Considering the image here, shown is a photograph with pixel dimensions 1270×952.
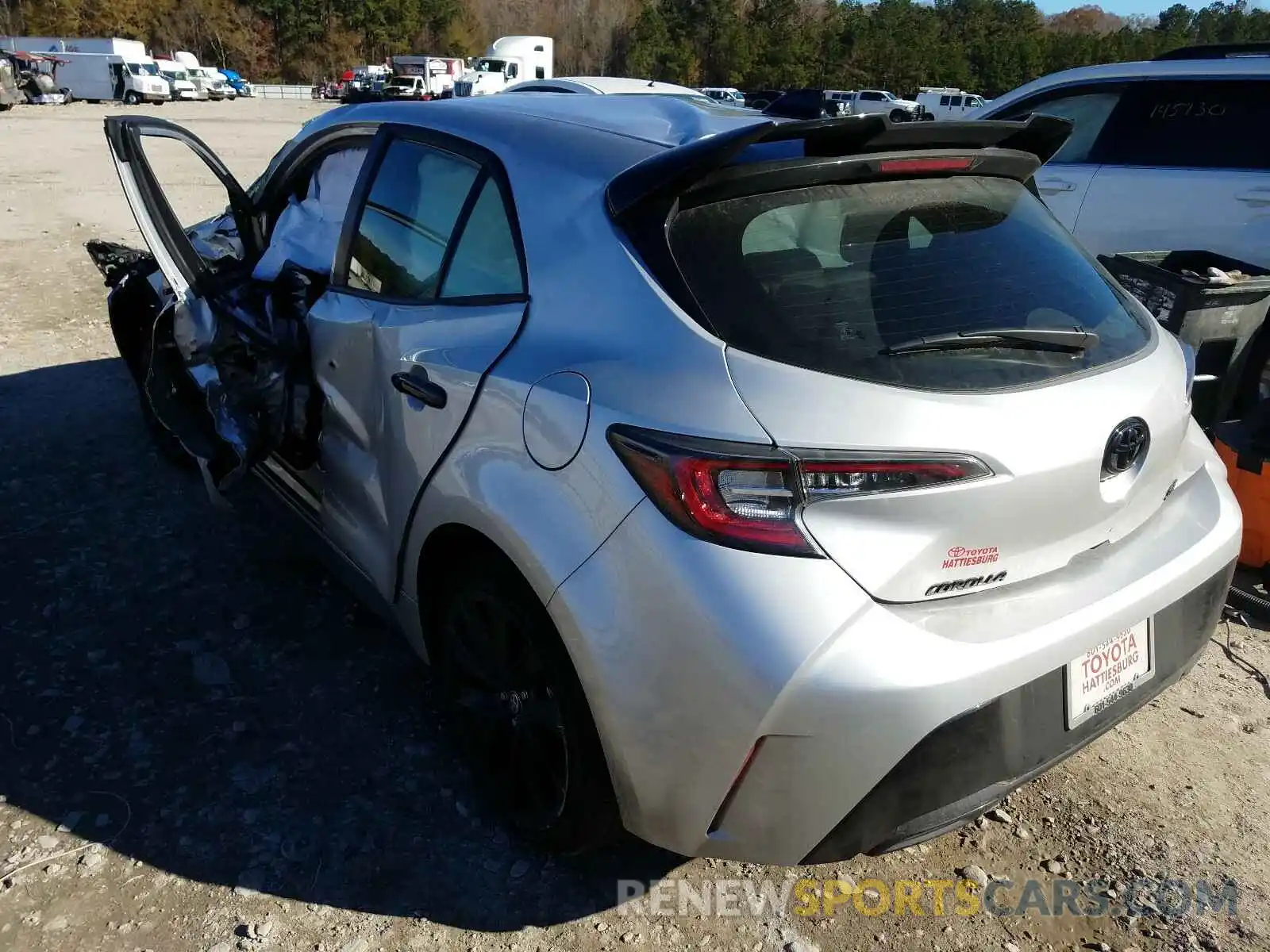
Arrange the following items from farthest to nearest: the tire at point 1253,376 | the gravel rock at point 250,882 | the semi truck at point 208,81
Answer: the semi truck at point 208,81 < the tire at point 1253,376 < the gravel rock at point 250,882

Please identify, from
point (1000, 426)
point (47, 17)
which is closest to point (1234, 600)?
point (1000, 426)

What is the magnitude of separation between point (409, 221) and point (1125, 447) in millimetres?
1954

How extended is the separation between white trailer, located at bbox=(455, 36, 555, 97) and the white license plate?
4172 centimetres

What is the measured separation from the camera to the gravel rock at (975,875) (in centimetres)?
242

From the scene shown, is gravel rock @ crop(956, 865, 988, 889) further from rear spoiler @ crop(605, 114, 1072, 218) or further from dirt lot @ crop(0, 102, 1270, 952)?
rear spoiler @ crop(605, 114, 1072, 218)

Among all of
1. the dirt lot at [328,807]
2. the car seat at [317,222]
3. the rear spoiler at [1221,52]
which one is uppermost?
the rear spoiler at [1221,52]

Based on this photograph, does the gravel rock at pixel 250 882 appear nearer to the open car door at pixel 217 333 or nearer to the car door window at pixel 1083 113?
the open car door at pixel 217 333

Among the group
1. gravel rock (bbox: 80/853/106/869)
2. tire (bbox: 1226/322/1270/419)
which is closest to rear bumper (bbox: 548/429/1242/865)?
gravel rock (bbox: 80/853/106/869)

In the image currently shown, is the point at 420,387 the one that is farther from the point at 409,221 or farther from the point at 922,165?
the point at 922,165

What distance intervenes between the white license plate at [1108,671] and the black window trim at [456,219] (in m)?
1.45

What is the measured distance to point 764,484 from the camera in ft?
5.77

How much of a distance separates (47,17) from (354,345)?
3485 inches

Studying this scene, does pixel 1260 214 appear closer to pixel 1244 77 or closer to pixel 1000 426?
pixel 1244 77

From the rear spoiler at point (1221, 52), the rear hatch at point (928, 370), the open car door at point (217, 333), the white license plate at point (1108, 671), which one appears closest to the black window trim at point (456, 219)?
the open car door at point (217, 333)
